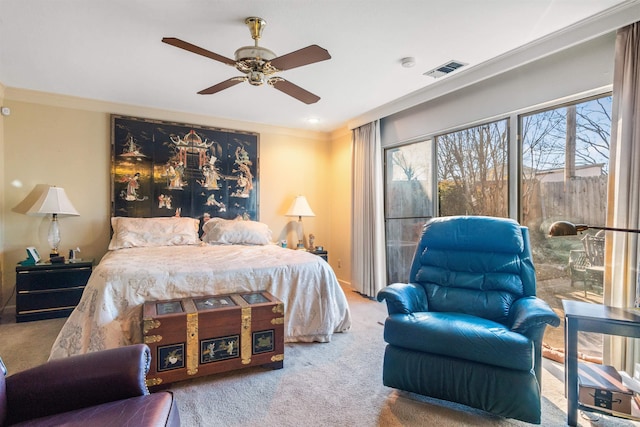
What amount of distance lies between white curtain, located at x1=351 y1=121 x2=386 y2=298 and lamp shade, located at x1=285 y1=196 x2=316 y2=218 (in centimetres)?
74

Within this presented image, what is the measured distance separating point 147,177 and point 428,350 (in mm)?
3945

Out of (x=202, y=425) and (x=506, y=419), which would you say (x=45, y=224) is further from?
(x=506, y=419)

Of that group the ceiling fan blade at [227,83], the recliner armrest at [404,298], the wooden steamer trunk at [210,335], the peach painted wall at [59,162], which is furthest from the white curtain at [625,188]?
the peach painted wall at [59,162]

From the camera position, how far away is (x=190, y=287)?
2.52m

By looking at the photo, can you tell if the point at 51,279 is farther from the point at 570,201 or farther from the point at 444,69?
the point at 570,201

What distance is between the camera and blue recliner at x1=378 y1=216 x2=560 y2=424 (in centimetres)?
177

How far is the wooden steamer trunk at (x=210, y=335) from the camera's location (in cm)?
210

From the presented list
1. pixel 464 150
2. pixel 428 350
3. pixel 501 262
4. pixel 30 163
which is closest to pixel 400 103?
pixel 464 150

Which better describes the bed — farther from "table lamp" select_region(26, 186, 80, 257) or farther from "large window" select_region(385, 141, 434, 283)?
"large window" select_region(385, 141, 434, 283)

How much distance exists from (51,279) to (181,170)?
191 centimetres

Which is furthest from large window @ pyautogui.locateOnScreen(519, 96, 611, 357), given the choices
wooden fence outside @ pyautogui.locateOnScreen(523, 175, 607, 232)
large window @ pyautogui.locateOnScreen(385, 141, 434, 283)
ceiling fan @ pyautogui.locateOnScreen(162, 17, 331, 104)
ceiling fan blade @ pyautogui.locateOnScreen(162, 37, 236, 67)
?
ceiling fan blade @ pyautogui.locateOnScreen(162, 37, 236, 67)

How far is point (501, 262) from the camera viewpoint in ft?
7.68

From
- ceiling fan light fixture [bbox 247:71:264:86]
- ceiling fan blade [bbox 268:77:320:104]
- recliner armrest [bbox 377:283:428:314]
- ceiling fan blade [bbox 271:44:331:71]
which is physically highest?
ceiling fan blade [bbox 271:44:331:71]

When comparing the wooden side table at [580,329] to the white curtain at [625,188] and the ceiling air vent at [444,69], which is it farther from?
the ceiling air vent at [444,69]
